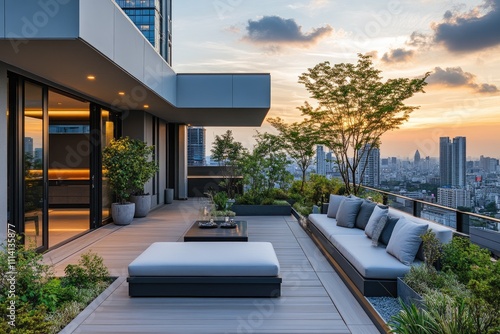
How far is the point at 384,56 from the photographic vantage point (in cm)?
951

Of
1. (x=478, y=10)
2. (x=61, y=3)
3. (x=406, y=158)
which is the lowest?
(x=406, y=158)

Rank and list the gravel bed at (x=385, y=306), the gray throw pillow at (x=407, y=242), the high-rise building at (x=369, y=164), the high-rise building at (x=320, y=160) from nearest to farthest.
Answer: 1. the gravel bed at (x=385, y=306)
2. the gray throw pillow at (x=407, y=242)
3. the high-rise building at (x=369, y=164)
4. the high-rise building at (x=320, y=160)

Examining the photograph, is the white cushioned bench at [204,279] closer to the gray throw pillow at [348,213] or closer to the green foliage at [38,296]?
the green foliage at [38,296]

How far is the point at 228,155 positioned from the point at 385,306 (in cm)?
1126

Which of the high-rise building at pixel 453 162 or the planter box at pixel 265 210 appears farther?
the planter box at pixel 265 210

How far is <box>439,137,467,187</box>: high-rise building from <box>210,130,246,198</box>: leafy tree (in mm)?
7419

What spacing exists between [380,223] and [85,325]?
3.49m

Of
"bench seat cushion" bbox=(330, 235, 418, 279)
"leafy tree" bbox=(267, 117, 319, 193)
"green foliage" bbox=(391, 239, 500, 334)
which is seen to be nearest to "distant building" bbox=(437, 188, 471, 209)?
"bench seat cushion" bbox=(330, 235, 418, 279)

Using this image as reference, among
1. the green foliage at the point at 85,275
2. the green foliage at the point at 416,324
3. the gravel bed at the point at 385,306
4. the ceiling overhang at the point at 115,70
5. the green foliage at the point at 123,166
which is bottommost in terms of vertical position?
the gravel bed at the point at 385,306

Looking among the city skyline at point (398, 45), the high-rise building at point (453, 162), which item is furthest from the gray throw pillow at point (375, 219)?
the city skyline at point (398, 45)

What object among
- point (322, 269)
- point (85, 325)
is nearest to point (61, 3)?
point (85, 325)

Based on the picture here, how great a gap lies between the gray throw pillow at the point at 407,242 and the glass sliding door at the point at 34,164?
16.3 ft

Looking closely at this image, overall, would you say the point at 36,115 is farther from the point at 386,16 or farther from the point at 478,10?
the point at 478,10

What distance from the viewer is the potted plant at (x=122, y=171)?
8091 millimetres
